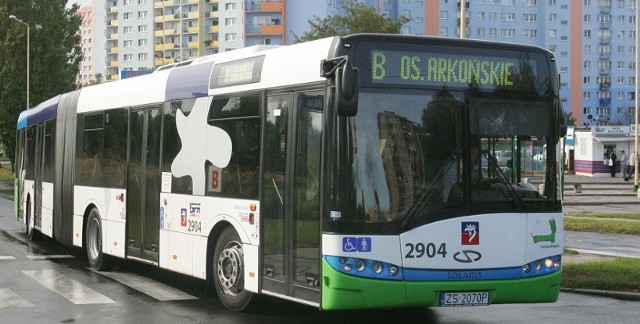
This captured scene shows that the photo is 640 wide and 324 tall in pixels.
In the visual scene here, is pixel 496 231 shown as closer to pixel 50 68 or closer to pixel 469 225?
pixel 469 225

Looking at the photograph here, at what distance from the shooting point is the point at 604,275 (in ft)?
50.2

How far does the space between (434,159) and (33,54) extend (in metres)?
65.2

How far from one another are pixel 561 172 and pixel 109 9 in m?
163

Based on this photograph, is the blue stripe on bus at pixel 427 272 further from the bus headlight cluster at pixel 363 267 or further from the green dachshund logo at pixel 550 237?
the green dachshund logo at pixel 550 237

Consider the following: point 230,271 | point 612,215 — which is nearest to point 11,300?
point 230,271

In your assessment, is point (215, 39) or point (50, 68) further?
point (215, 39)

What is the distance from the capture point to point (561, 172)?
10.6m

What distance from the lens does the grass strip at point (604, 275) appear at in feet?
47.5

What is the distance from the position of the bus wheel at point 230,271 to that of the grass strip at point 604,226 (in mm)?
16959

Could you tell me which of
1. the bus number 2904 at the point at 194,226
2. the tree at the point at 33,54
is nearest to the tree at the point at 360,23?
the tree at the point at 33,54

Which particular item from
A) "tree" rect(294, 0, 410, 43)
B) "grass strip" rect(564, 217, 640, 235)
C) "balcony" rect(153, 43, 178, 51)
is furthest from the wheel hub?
"balcony" rect(153, 43, 178, 51)

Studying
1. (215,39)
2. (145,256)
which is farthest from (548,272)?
(215,39)

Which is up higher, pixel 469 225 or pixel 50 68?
pixel 50 68

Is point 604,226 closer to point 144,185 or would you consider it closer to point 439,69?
point 144,185
